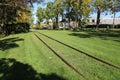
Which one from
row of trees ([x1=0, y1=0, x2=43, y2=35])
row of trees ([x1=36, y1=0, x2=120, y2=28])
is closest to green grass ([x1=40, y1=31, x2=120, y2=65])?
row of trees ([x1=0, y1=0, x2=43, y2=35])

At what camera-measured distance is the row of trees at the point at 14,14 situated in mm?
29972

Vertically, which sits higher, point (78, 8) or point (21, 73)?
point (78, 8)

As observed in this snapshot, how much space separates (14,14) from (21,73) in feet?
108

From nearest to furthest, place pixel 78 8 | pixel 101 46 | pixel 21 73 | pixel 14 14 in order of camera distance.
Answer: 1. pixel 21 73
2. pixel 101 46
3. pixel 14 14
4. pixel 78 8

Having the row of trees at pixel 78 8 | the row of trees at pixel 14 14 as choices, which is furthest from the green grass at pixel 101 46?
the row of trees at pixel 78 8

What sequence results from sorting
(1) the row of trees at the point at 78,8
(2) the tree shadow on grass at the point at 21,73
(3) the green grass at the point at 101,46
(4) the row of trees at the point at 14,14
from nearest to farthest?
(2) the tree shadow on grass at the point at 21,73
(3) the green grass at the point at 101,46
(4) the row of trees at the point at 14,14
(1) the row of trees at the point at 78,8

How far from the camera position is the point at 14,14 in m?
41.0

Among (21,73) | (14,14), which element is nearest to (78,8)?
(14,14)

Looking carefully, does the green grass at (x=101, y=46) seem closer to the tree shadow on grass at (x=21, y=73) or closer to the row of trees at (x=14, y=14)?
the tree shadow on grass at (x=21, y=73)

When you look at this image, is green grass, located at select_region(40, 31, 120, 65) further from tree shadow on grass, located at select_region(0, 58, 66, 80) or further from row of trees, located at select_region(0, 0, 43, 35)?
row of trees, located at select_region(0, 0, 43, 35)

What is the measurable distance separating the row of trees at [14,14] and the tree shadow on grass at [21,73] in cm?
1885

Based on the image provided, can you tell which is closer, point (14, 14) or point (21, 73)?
point (21, 73)

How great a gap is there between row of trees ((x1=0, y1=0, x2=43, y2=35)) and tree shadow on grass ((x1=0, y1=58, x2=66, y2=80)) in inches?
742

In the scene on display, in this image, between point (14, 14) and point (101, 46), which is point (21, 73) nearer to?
point (101, 46)
